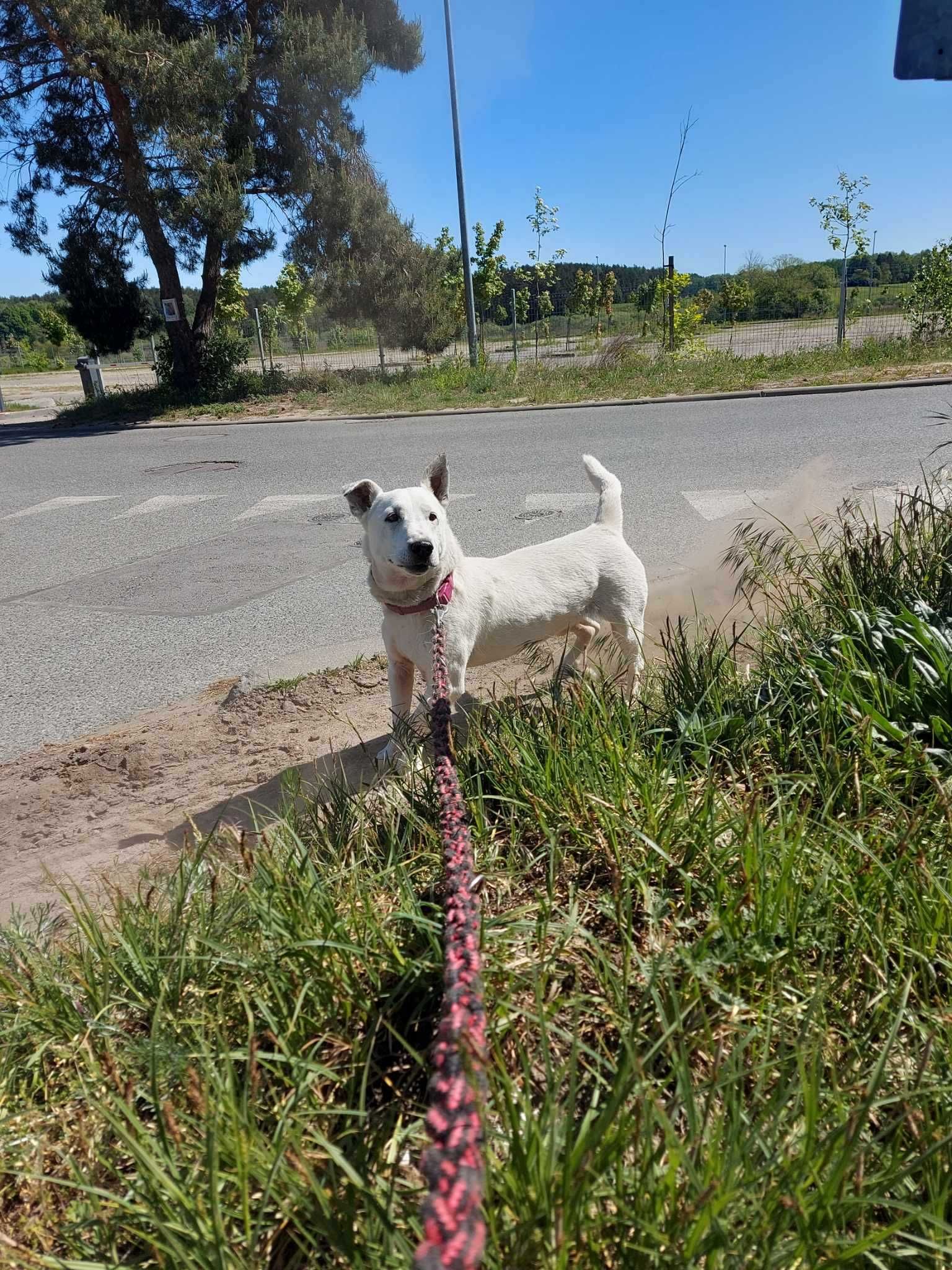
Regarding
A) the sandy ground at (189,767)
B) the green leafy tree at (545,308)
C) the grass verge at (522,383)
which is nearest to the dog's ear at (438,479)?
the sandy ground at (189,767)

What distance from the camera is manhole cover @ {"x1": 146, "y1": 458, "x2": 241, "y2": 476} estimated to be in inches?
499

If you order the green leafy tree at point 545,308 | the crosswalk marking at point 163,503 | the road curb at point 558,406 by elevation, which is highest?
the green leafy tree at point 545,308

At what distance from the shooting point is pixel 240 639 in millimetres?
5523

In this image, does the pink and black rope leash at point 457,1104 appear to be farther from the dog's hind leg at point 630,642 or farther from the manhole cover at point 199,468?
the manhole cover at point 199,468

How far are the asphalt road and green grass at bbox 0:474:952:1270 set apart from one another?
116 inches

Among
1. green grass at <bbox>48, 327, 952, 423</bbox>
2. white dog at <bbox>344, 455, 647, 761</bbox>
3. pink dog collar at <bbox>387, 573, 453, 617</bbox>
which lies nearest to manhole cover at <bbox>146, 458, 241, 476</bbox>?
green grass at <bbox>48, 327, 952, 423</bbox>

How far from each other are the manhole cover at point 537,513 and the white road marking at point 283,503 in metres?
2.43

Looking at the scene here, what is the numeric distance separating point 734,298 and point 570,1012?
51.1m

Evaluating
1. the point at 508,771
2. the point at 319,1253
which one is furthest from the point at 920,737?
the point at 319,1253

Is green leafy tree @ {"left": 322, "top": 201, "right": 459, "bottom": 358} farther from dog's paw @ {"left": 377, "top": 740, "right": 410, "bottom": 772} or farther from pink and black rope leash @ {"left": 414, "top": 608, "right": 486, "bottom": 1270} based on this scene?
pink and black rope leash @ {"left": 414, "top": 608, "right": 486, "bottom": 1270}

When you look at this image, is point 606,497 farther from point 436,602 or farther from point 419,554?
point 419,554

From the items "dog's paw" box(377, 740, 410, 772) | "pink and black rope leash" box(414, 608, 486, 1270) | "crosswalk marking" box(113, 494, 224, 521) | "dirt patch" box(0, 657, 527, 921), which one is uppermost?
"pink and black rope leash" box(414, 608, 486, 1270)

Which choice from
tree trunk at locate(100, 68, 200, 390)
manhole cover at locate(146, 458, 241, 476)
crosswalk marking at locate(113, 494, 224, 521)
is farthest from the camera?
tree trunk at locate(100, 68, 200, 390)

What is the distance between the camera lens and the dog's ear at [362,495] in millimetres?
3539
